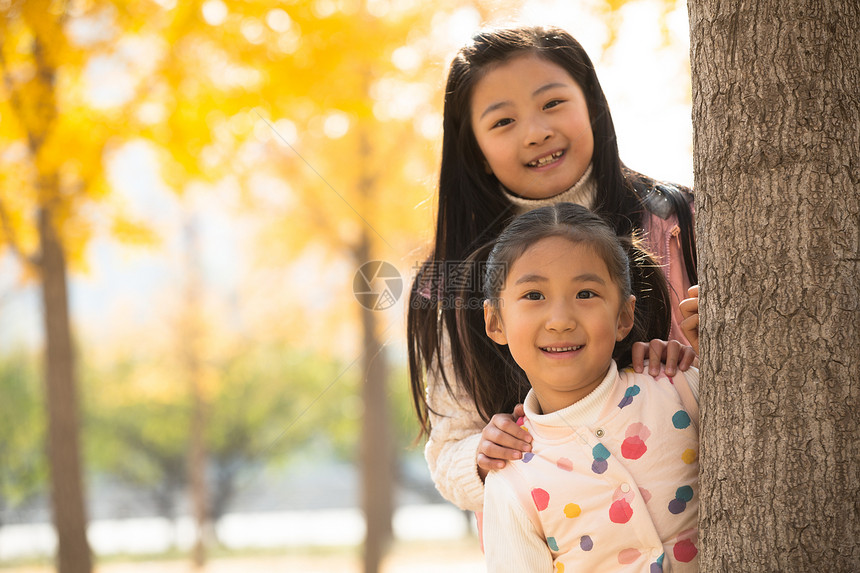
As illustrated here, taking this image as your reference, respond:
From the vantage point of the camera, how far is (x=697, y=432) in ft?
5.43

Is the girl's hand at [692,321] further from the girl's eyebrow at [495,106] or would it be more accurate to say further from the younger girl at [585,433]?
the girl's eyebrow at [495,106]

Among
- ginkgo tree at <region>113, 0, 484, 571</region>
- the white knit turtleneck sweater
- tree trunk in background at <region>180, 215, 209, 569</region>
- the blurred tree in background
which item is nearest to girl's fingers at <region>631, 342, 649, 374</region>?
the white knit turtleneck sweater

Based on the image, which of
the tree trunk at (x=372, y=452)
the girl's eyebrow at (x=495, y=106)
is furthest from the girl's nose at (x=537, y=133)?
the tree trunk at (x=372, y=452)

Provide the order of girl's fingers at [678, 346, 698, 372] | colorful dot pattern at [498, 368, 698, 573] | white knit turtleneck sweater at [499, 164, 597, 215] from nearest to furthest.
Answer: colorful dot pattern at [498, 368, 698, 573] → girl's fingers at [678, 346, 698, 372] → white knit turtleneck sweater at [499, 164, 597, 215]

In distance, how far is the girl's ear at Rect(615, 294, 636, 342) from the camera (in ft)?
5.81

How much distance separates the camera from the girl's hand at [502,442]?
179 centimetres

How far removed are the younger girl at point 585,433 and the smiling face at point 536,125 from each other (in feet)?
1.35

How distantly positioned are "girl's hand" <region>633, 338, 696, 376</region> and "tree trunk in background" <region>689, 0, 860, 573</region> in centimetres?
26

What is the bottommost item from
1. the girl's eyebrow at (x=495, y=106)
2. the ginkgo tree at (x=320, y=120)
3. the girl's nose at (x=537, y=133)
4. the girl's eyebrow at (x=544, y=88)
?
the girl's nose at (x=537, y=133)

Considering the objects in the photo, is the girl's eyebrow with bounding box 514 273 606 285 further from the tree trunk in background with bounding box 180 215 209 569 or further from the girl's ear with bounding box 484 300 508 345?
the tree trunk in background with bounding box 180 215 209 569

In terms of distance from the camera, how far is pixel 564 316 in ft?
5.50

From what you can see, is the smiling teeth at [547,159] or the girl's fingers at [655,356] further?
the smiling teeth at [547,159]

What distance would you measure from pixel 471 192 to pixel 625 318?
0.76 meters
